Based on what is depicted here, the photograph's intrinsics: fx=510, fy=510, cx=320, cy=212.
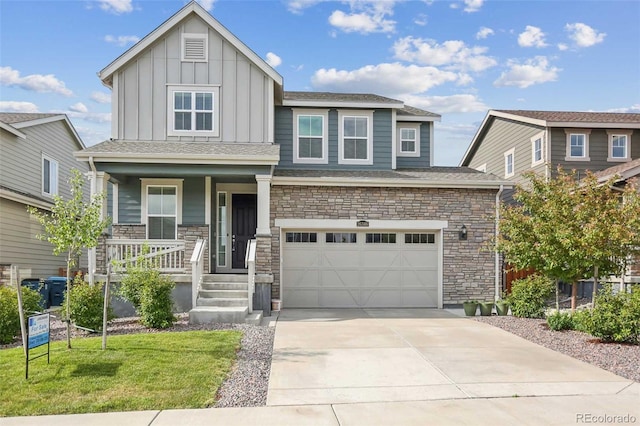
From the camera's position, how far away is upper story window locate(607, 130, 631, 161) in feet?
64.1

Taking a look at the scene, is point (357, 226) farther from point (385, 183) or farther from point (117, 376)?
point (117, 376)

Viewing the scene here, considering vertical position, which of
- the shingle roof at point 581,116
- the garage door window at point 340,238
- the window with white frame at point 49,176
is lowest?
the garage door window at point 340,238

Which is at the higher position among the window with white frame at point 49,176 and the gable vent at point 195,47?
the gable vent at point 195,47

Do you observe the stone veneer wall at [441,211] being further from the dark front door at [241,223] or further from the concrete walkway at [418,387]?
Answer: the concrete walkway at [418,387]

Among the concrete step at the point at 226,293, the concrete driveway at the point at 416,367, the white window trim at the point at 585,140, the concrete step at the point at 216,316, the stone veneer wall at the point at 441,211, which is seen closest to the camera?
the concrete driveway at the point at 416,367

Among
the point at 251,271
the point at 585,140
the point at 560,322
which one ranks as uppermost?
the point at 585,140

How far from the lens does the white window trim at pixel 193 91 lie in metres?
13.9

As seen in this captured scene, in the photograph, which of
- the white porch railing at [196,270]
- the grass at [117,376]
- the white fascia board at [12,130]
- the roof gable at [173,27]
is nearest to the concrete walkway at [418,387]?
the grass at [117,376]

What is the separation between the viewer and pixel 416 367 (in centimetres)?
731

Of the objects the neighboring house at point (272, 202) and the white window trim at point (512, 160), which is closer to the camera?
the neighboring house at point (272, 202)

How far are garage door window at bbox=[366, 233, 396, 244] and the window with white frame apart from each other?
12540 millimetres

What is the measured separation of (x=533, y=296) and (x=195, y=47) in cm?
1080

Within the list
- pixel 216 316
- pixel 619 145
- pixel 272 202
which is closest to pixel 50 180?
pixel 272 202

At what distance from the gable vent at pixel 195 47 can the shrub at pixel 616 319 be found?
11228 millimetres
